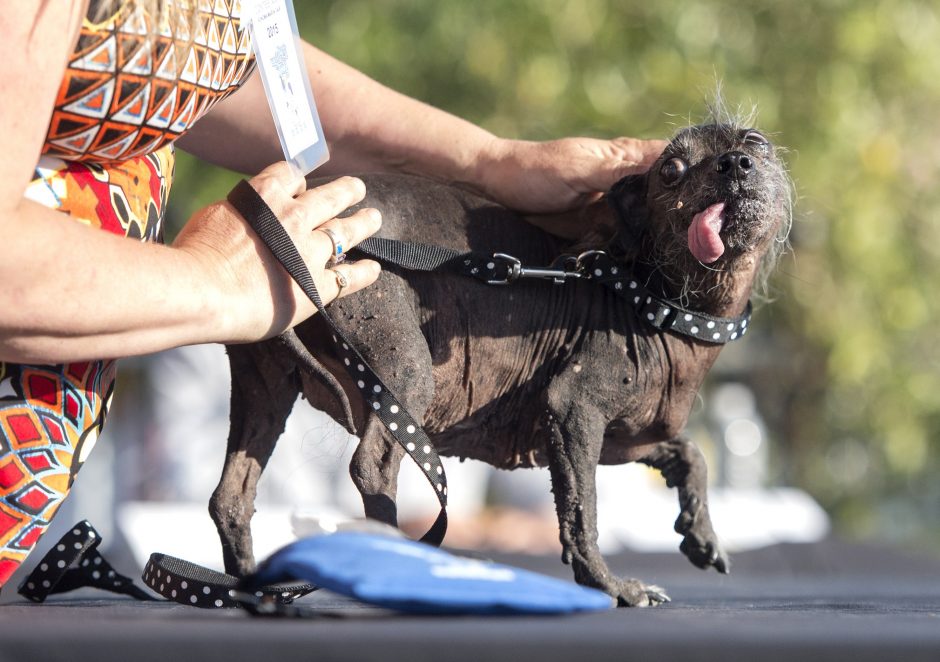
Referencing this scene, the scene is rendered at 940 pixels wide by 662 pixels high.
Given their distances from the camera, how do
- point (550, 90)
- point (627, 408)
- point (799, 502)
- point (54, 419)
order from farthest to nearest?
point (550, 90) < point (799, 502) < point (627, 408) < point (54, 419)

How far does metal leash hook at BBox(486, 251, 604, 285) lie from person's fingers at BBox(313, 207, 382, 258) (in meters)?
0.21

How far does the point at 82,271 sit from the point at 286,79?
0.50 m

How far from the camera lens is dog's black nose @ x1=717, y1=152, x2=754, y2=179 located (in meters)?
1.58

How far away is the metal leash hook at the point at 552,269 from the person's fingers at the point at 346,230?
0.21 metres

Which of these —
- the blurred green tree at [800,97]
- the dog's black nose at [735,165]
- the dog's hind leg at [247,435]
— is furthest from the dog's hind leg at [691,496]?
the blurred green tree at [800,97]

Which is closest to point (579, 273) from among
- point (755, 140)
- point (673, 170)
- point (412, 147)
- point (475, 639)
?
point (673, 170)

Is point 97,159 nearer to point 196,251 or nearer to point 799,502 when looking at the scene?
point 196,251

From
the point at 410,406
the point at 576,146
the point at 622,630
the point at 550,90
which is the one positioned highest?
the point at 550,90

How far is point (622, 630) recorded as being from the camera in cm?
87

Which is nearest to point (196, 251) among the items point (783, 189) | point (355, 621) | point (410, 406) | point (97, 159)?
point (97, 159)

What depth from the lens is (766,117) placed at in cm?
537

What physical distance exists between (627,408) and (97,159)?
87cm

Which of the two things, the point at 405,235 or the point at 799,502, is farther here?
the point at 799,502

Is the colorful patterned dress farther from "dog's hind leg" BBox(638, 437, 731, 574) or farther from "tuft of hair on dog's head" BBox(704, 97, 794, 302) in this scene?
"dog's hind leg" BBox(638, 437, 731, 574)
